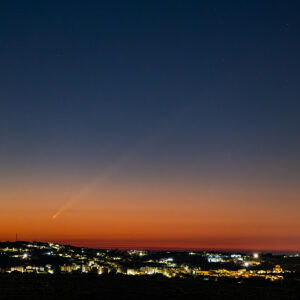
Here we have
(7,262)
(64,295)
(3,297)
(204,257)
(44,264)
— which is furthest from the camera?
(204,257)

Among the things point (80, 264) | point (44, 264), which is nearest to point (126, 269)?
point (80, 264)

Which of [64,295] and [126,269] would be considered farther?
[126,269]

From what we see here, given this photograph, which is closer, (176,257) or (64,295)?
(64,295)

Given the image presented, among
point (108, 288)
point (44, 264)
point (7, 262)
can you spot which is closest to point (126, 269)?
point (44, 264)

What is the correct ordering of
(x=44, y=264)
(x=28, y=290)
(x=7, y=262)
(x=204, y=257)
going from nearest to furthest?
(x=28, y=290)
(x=7, y=262)
(x=44, y=264)
(x=204, y=257)

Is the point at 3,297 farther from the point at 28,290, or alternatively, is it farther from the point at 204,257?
the point at 204,257

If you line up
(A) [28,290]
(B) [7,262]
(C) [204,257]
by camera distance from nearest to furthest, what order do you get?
(A) [28,290], (B) [7,262], (C) [204,257]

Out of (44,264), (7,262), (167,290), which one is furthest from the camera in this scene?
(44,264)

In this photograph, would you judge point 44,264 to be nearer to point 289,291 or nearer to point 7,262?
point 7,262
